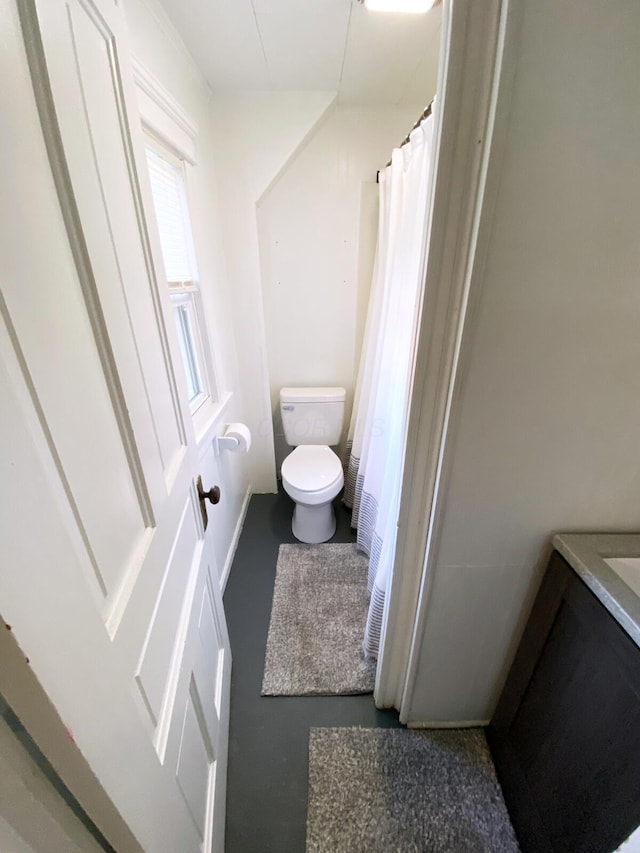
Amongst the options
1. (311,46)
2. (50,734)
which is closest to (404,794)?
(50,734)

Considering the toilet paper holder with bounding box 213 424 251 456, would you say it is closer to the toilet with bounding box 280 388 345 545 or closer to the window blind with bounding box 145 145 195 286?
the toilet with bounding box 280 388 345 545

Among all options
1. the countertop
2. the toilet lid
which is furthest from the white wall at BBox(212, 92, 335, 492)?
the countertop

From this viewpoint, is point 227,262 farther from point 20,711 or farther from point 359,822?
point 359,822

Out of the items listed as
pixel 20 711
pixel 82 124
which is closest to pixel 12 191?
pixel 82 124

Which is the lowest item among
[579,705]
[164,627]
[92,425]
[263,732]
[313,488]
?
[263,732]

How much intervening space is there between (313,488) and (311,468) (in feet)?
0.60

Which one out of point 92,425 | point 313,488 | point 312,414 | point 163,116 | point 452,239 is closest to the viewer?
point 92,425

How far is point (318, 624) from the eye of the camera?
5.19ft

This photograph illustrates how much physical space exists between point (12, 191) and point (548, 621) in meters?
1.32

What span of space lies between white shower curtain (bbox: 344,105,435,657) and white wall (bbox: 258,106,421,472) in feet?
0.83

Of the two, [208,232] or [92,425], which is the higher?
[208,232]

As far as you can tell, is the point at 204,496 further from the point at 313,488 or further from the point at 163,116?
the point at 163,116

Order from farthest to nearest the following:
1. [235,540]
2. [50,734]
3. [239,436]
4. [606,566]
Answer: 1. [235,540]
2. [239,436]
3. [606,566]
4. [50,734]

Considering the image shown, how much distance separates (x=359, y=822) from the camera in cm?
102
